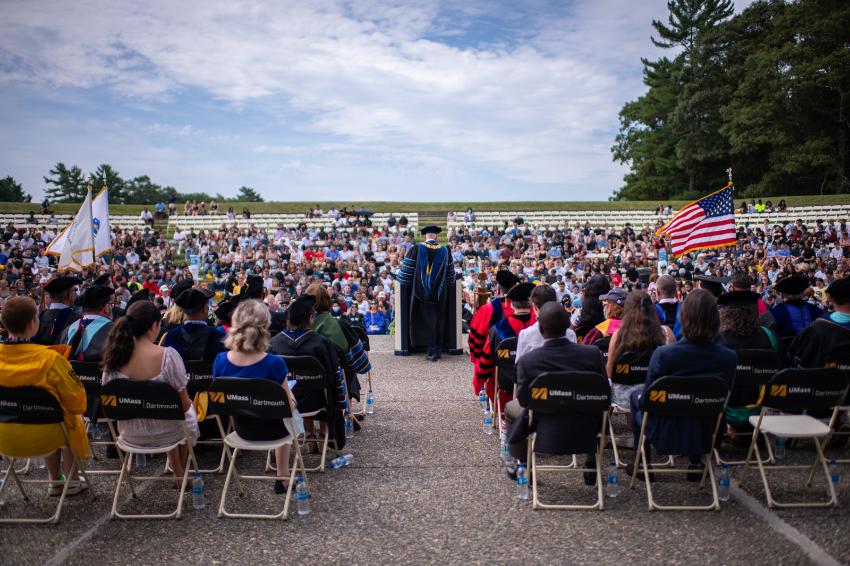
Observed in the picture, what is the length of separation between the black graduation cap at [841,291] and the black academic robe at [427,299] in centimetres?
581

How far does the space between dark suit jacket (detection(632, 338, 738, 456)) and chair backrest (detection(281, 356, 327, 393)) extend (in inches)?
96.8

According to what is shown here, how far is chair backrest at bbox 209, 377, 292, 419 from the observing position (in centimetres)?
388

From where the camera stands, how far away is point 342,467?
4.97 metres

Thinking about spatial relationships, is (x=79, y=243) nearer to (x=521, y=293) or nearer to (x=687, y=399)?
(x=521, y=293)

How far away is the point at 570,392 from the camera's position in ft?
12.8

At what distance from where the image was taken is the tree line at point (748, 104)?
36.2 meters

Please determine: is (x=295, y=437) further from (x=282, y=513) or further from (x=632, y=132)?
(x=632, y=132)

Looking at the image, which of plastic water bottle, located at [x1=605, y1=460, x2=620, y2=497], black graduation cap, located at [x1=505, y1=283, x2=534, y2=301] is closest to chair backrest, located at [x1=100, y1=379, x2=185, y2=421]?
black graduation cap, located at [x1=505, y1=283, x2=534, y2=301]

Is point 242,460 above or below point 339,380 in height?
below

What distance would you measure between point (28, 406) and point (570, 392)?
362cm

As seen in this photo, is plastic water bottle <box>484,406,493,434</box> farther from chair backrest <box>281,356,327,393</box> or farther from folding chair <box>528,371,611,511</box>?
chair backrest <box>281,356,327,393</box>

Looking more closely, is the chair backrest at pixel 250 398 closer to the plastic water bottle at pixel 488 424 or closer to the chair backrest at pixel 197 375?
the chair backrest at pixel 197 375

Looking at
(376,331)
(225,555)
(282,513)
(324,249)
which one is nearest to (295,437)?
(282,513)

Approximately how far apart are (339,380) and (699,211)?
7.70 meters
